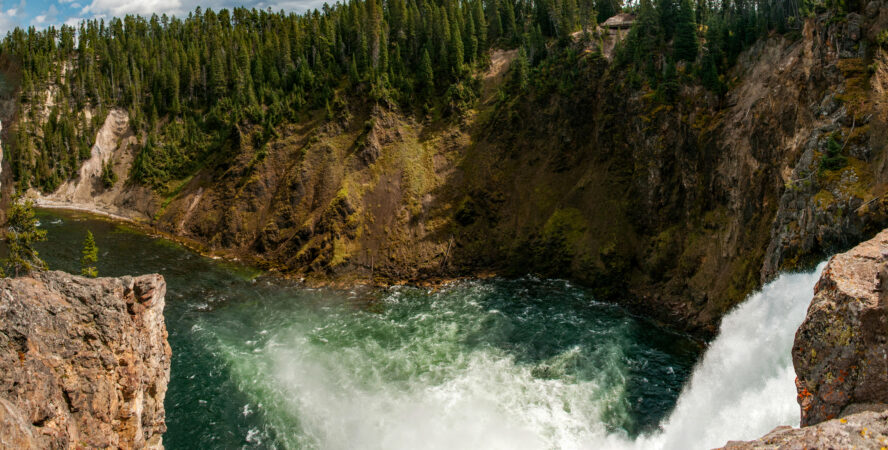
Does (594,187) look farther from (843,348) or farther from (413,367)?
(843,348)

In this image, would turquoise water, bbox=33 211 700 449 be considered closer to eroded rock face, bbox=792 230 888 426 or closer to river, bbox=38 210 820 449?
river, bbox=38 210 820 449

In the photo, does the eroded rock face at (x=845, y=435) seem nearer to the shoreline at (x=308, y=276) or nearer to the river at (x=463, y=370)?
the river at (x=463, y=370)

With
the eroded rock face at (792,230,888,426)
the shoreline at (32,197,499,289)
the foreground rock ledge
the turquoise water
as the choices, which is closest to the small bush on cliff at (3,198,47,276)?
the turquoise water

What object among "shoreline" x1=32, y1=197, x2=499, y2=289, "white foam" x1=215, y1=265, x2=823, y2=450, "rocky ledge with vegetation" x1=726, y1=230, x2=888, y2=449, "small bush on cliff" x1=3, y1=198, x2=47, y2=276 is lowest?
"white foam" x1=215, y1=265, x2=823, y2=450

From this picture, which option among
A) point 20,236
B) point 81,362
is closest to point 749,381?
point 81,362

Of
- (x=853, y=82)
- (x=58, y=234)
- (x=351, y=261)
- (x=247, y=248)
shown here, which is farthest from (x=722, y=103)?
(x=58, y=234)

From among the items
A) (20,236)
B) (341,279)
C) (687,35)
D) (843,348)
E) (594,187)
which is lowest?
(341,279)
